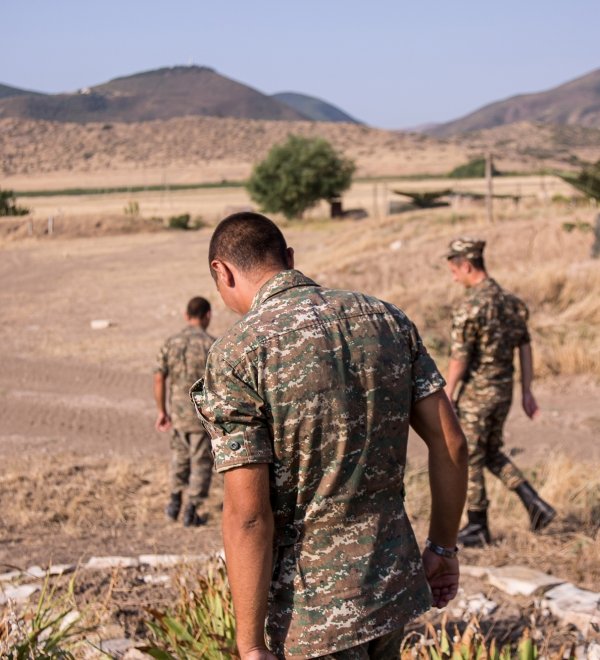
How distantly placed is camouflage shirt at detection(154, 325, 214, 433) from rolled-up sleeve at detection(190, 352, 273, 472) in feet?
12.9

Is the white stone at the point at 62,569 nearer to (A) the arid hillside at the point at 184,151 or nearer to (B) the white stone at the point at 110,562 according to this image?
(B) the white stone at the point at 110,562

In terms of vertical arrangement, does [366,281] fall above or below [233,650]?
below

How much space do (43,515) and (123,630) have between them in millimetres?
2718

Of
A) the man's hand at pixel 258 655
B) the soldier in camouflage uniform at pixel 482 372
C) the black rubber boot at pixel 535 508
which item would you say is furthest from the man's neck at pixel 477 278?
the man's hand at pixel 258 655

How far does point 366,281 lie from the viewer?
1606cm

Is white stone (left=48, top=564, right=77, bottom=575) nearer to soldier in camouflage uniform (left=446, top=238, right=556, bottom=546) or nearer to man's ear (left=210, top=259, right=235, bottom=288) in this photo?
soldier in camouflage uniform (left=446, top=238, right=556, bottom=546)

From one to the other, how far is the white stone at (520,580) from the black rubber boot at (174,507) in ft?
8.07

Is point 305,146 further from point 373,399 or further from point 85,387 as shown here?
point 373,399

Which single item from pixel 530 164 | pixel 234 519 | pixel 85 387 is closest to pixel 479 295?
pixel 234 519

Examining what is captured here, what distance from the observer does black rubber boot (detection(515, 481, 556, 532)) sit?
5777 mm

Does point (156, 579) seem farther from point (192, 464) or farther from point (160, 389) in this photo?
point (160, 389)

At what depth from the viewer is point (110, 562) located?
5250mm

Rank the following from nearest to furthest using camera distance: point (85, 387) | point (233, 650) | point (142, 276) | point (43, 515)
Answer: point (233, 650)
point (43, 515)
point (85, 387)
point (142, 276)

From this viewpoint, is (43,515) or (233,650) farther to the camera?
(43,515)
